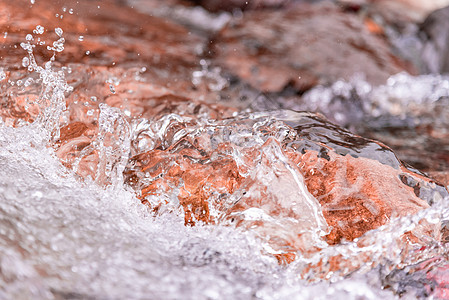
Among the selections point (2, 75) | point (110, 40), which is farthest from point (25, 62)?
point (110, 40)

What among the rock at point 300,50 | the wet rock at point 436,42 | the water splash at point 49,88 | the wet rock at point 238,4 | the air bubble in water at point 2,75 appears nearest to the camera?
the water splash at point 49,88

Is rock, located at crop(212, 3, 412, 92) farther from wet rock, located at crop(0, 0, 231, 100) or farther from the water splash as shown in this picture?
the water splash

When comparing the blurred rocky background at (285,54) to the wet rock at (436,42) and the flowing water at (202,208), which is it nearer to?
the wet rock at (436,42)

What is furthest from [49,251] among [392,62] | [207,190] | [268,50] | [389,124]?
[392,62]

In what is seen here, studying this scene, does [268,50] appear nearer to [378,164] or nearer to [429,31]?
[429,31]

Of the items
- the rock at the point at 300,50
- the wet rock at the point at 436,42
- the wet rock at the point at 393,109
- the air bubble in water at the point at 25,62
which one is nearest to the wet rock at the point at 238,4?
the rock at the point at 300,50

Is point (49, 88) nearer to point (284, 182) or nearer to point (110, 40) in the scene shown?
point (284, 182)

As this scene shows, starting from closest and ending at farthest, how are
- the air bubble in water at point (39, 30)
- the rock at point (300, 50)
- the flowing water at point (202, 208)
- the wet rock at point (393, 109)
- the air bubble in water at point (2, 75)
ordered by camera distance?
the flowing water at point (202, 208), the air bubble in water at point (2, 75), the air bubble in water at point (39, 30), the wet rock at point (393, 109), the rock at point (300, 50)
